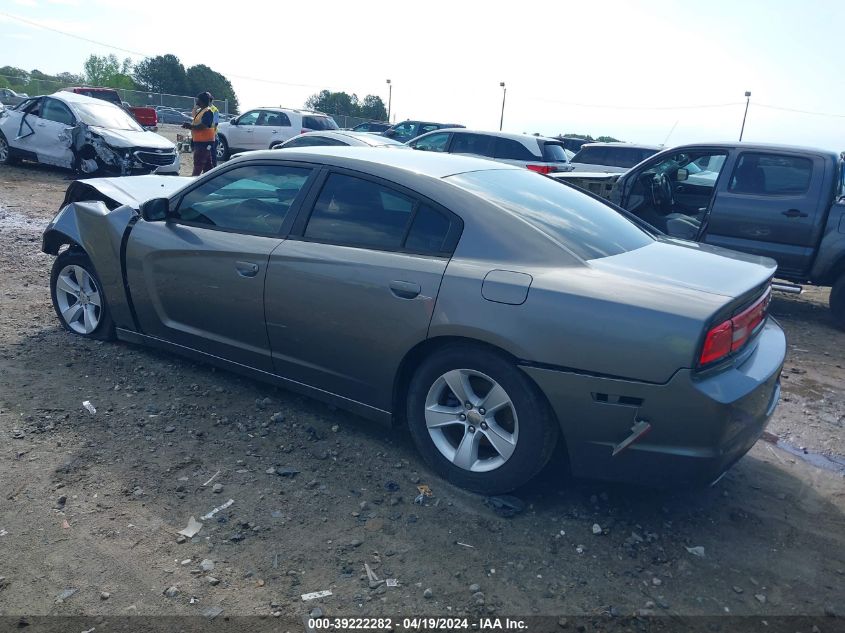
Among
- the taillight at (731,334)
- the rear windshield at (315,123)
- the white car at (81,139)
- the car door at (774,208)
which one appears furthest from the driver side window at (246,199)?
the rear windshield at (315,123)

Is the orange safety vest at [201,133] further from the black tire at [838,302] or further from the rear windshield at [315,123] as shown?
the black tire at [838,302]

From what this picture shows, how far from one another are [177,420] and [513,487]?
202 centimetres

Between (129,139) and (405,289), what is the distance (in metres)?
11.7

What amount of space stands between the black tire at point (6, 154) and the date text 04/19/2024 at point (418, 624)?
14.8 metres

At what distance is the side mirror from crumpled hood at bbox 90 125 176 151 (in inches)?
382

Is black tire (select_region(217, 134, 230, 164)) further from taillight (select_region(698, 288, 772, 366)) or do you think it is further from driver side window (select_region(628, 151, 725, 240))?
taillight (select_region(698, 288, 772, 366))

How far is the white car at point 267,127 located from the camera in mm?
19781

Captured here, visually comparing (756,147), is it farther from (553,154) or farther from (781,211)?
(553,154)

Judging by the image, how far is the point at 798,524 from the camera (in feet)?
10.8

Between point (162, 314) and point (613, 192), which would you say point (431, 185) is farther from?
point (613, 192)

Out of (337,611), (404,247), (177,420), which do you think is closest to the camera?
(337,611)

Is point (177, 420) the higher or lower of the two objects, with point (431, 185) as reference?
lower

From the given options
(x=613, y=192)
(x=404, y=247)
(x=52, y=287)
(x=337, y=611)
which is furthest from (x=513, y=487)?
(x=613, y=192)

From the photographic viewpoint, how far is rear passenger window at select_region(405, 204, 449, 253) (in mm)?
3438
